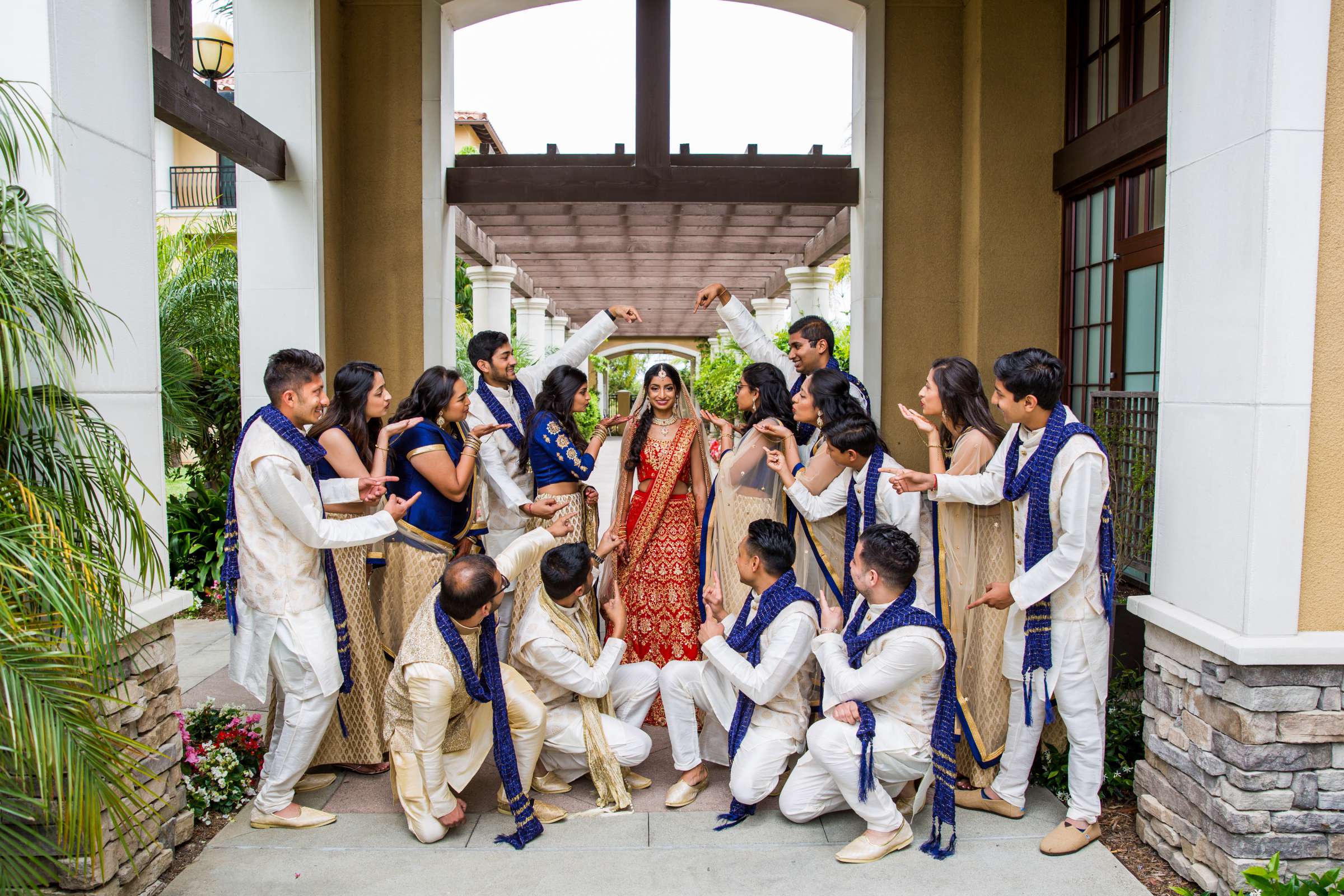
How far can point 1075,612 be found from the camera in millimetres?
3367

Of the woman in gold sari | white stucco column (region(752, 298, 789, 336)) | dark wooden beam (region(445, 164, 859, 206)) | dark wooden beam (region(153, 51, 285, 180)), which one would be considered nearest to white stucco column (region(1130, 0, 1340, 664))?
the woman in gold sari

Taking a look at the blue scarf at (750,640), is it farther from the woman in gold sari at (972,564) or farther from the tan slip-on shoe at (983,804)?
the tan slip-on shoe at (983,804)

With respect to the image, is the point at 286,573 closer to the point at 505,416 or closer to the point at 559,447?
the point at 559,447

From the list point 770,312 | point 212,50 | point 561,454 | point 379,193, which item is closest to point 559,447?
point 561,454

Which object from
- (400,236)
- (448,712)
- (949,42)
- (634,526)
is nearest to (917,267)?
(949,42)

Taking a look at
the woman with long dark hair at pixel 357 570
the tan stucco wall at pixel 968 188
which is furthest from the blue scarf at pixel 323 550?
the tan stucco wall at pixel 968 188

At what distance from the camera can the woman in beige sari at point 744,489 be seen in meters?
4.64

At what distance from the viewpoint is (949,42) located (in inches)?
252

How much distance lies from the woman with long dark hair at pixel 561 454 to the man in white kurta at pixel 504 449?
0.07 meters

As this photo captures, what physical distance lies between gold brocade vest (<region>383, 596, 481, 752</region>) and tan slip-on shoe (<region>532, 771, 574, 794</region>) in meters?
0.45

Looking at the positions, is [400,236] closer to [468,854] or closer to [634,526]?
[634,526]

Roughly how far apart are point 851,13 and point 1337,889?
574cm

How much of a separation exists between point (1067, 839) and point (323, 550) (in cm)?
281

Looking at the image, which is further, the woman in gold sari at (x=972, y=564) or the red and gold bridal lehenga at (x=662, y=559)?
the red and gold bridal lehenga at (x=662, y=559)
